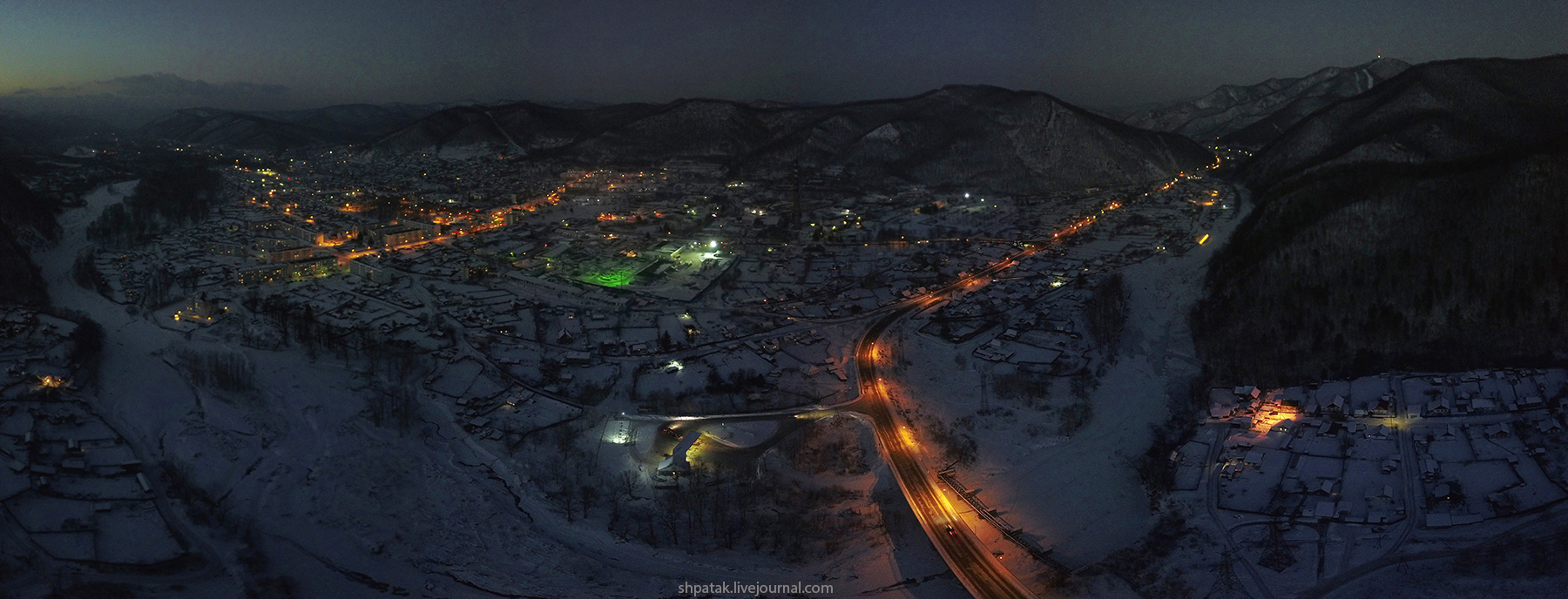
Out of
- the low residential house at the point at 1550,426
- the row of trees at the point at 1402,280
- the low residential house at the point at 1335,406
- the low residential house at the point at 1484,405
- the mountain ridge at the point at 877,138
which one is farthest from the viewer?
the mountain ridge at the point at 877,138

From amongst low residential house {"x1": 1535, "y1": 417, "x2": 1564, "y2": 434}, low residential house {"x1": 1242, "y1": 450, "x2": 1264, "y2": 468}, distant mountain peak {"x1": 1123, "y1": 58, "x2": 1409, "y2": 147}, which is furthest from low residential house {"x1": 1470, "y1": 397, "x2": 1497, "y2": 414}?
distant mountain peak {"x1": 1123, "y1": 58, "x2": 1409, "y2": 147}

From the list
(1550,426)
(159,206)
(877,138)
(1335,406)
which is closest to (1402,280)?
(1335,406)

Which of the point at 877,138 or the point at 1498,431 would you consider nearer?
the point at 1498,431

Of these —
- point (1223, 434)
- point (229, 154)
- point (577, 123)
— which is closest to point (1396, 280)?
point (1223, 434)

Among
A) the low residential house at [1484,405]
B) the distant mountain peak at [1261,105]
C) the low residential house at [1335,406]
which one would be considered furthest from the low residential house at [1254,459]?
the distant mountain peak at [1261,105]

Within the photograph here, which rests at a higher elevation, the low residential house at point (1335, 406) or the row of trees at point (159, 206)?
the row of trees at point (159, 206)

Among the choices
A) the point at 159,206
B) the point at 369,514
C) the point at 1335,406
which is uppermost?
the point at 159,206

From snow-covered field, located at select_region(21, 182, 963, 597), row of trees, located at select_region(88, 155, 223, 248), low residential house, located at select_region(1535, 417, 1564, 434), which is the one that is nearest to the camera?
snow-covered field, located at select_region(21, 182, 963, 597)

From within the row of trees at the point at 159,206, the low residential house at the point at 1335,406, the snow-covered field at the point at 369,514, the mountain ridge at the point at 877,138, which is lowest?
the snow-covered field at the point at 369,514

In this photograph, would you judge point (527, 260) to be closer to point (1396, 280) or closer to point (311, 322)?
point (311, 322)

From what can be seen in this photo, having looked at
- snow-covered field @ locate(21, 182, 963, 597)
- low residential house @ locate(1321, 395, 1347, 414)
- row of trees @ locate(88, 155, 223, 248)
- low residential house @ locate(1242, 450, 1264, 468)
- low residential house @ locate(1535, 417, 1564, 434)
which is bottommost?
snow-covered field @ locate(21, 182, 963, 597)

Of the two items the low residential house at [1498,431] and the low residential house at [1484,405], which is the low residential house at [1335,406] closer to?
the low residential house at [1484,405]

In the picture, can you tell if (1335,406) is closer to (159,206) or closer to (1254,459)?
(1254,459)

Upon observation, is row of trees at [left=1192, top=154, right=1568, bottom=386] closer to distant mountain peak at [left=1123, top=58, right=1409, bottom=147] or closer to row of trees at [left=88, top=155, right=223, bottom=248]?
row of trees at [left=88, top=155, right=223, bottom=248]
